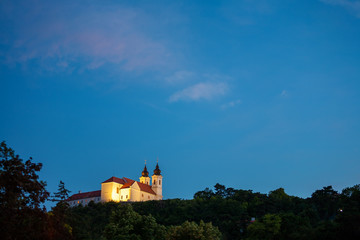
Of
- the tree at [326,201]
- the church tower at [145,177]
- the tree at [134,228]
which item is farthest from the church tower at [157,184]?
the tree at [134,228]

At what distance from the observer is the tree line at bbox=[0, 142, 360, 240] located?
21.6 meters

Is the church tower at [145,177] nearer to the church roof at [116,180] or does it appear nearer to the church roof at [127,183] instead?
the church roof at [127,183]

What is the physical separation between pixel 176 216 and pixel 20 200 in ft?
175

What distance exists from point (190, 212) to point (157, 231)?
31.0 metres

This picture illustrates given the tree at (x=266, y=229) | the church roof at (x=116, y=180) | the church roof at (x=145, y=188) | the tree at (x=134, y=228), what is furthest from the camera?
the church roof at (x=145, y=188)

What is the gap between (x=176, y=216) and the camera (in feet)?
239

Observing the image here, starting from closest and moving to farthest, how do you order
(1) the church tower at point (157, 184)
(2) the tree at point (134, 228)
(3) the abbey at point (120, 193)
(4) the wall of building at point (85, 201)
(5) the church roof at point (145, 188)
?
(2) the tree at point (134, 228), (3) the abbey at point (120, 193), (4) the wall of building at point (85, 201), (5) the church roof at point (145, 188), (1) the church tower at point (157, 184)

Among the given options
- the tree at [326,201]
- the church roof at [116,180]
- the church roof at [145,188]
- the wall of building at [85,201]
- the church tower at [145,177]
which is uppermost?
the church tower at [145,177]

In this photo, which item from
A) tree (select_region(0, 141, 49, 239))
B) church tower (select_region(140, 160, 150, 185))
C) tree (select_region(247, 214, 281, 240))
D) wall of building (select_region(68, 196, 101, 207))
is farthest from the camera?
church tower (select_region(140, 160, 150, 185))

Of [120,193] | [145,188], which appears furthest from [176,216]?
[145,188]

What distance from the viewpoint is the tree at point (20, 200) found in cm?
2037

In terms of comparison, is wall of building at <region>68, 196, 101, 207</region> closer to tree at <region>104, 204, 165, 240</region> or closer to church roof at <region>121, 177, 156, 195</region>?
church roof at <region>121, 177, 156, 195</region>

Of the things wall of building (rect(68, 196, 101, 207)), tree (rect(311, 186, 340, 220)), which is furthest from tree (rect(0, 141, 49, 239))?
wall of building (rect(68, 196, 101, 207))

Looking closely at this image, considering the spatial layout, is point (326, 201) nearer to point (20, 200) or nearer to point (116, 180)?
point (116, 180)
